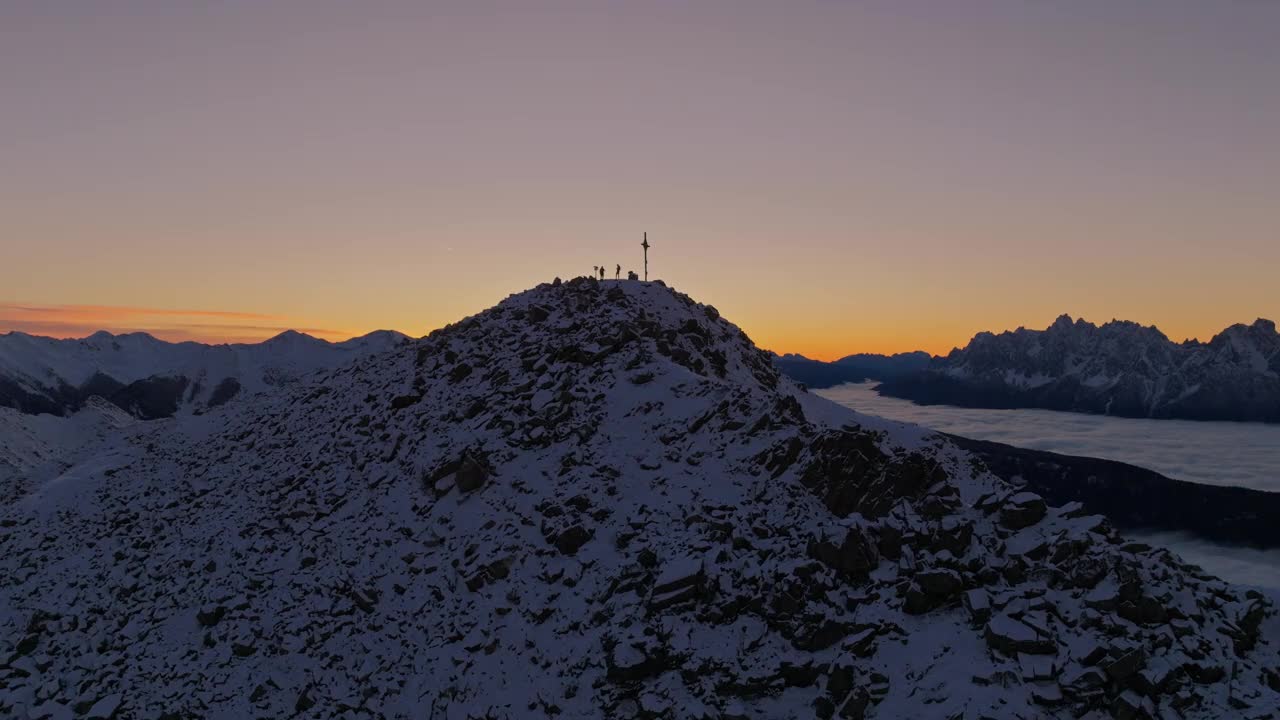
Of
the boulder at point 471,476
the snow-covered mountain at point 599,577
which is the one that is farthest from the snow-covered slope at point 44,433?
the boulder at point 471,476

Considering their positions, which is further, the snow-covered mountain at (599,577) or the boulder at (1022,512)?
the boulder at (1022,512)

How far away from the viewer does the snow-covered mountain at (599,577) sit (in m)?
18.8

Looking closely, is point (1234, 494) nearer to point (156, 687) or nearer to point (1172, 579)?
point (1172, 579)

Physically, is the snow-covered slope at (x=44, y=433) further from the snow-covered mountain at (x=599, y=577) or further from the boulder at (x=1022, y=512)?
the boulder at (x=1022, y=512)

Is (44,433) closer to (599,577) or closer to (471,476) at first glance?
(471,476)

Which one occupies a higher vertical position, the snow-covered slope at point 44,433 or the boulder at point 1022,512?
the boulder at point 1022,512

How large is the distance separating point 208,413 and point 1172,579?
185 feet

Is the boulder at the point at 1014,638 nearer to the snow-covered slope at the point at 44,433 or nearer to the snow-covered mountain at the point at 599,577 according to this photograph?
the snow-covered mountain at the point at 599,577

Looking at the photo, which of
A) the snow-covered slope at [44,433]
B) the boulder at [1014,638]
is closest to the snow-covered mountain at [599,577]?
the boulder at [1014,638]

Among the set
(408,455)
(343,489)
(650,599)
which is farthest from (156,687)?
(650,599)

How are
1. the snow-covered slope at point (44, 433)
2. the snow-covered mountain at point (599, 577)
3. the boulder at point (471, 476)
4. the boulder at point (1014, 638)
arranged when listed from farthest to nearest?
1. the snow-covered slope at point (44, 433)
2. the boulder at point (471, 476)
3. the snow-covered mountain at point (599, 577)
4. the boulder at point (1014, 638)

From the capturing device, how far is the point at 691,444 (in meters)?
30.5

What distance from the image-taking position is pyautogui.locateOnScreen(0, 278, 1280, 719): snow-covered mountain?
741 inches

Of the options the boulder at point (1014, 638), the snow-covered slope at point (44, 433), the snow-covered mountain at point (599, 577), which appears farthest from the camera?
the snow-covered slope at point (44, 433)
